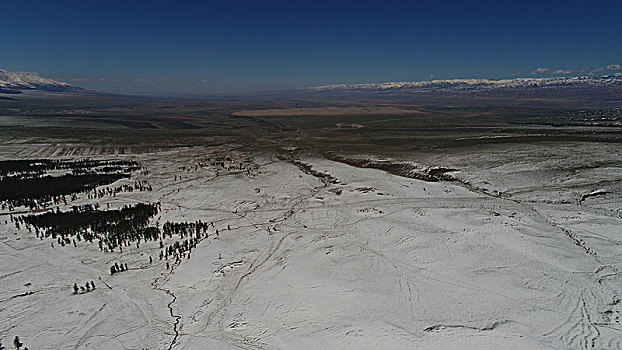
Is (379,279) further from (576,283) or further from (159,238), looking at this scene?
(159,238)

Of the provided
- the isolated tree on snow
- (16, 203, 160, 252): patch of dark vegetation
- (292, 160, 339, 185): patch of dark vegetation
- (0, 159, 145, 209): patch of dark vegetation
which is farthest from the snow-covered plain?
(292, 160, 339, 185): patch of dark vegetation

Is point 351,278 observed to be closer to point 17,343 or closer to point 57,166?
point 17,343

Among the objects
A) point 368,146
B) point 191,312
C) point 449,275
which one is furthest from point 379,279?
point 368,146

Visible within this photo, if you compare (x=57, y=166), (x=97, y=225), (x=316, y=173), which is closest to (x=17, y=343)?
(x=97, y=225)

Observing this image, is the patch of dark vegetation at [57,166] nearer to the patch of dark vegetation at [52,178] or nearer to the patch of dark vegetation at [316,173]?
the patch of dark vegetation at [52,178]

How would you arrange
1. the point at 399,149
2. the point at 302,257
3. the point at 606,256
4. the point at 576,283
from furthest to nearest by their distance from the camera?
the point at 399,149, the point at 302,257, the point at 606,256, the point at 576,283

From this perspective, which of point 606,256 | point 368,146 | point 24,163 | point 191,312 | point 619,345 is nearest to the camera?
point 619,345

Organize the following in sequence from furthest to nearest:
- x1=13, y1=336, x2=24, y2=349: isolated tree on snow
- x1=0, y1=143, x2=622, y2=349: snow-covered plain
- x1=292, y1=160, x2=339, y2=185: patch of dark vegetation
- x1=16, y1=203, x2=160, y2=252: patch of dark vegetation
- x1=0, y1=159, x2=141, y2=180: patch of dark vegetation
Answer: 1. x1=0, y1=159, x2=141, y2=180: patch of dark vegetation
2. x1=292, y1=160, x2=339, y2=185: patch of dark vegetation
3. x1=16, y1=203, x2=160, y2=252: patch of dark vegetation
4. x1=0, y1=143, x2=622, y2=349: snow-covered plain
5. x1=13, y1=336, x2=24, y2=349: isolated tree on snow

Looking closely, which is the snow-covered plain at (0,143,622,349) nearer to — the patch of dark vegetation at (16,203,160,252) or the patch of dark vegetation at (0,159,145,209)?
the patch of dark vegetation at (16,203,160,252)
